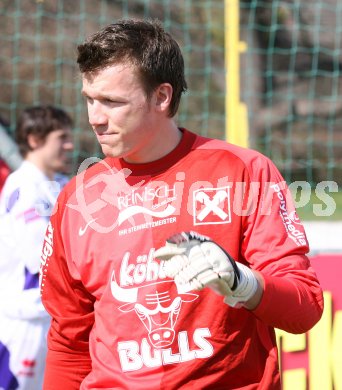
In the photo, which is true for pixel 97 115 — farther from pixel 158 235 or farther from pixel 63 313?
pixel 63 313

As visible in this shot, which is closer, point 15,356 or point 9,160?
point 15,356

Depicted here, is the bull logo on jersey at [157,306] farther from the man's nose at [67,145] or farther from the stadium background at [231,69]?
the stadium background at [231,69]

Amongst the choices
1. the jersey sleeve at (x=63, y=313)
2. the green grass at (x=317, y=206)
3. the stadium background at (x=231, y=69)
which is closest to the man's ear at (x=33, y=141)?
the stadium background at (x=231, y=69)

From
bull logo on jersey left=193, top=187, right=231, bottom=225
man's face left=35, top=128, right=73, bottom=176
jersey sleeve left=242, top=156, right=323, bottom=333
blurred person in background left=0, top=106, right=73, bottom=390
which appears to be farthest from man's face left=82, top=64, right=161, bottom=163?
man's face left=35, top=128, right=73, bottom=176

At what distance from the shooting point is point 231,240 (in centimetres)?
268

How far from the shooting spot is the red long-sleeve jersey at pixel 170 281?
264cm

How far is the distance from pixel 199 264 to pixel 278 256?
0.44 m

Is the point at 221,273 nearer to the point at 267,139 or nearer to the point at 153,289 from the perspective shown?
the point at 153,289

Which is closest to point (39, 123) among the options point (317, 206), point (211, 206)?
point (211, 206)

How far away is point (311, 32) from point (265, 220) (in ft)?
36.3

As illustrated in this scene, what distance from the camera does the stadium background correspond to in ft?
28.1

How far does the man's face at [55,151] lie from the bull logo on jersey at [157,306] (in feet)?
8.20

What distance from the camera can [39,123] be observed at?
525 cm

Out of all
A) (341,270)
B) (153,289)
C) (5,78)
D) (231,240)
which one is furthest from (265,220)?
(5,78)
